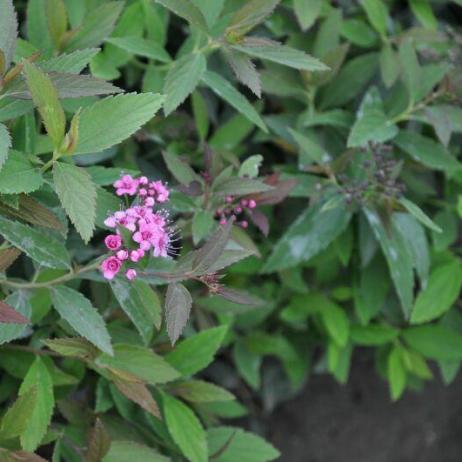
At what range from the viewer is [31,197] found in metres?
1.15

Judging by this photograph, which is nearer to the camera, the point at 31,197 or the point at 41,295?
the point at 31,197

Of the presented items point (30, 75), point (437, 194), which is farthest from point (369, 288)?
point (30, 75)

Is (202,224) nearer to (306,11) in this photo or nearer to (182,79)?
(182,79)

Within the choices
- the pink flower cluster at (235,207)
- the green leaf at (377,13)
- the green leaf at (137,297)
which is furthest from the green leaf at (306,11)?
the green leaf at (137,297)

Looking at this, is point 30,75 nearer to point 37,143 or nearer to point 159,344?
point 37,143

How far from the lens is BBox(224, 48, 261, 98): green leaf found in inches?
48.7

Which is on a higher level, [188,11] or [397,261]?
[188,11]

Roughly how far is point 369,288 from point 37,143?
82 cm

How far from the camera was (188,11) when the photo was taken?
4.04 ft

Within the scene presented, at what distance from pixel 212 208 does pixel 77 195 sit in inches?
15.6

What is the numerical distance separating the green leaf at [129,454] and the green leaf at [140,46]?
653mm

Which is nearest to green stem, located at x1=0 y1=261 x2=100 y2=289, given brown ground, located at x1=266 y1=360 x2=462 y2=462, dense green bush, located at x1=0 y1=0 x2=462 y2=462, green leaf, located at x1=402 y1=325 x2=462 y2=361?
dense green bush, located at x1=0 y1=0 x2=462 y2=462

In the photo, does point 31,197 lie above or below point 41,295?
above

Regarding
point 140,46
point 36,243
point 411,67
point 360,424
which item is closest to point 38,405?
point 36,243
